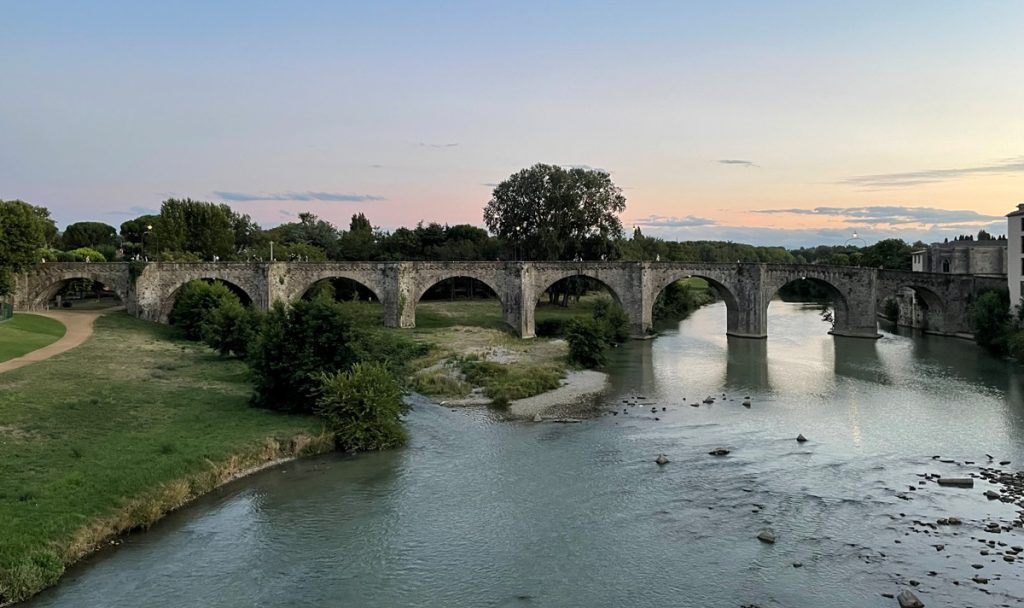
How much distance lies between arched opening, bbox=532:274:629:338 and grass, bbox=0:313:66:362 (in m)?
36.5

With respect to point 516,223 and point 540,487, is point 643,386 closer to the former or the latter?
point 540,487

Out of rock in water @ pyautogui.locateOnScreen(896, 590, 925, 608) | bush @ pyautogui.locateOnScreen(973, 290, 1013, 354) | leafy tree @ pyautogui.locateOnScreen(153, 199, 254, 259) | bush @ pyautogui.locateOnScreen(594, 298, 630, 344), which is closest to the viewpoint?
rock in water @ pyautogui.locateOnScreen(896, 590, 925, 608)

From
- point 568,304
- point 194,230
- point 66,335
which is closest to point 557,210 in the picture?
point 568,304

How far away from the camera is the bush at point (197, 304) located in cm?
5243

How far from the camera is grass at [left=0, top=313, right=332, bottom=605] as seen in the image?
18.8 metres

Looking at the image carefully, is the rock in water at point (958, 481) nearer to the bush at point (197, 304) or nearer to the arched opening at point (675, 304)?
the arched opening at point (675, 304)

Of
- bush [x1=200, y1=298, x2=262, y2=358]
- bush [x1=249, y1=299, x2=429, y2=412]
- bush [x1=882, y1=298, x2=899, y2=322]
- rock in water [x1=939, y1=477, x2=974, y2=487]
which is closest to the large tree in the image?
bush [x1=882, y1=298, x2=899, y2=322]

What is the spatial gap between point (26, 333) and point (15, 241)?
37.9ft

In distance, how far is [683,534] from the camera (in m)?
20.9

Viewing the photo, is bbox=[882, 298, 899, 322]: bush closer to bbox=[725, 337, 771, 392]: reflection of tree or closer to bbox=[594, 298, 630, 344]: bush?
bbox=[725, 337, 771, 392]: reflection of tree

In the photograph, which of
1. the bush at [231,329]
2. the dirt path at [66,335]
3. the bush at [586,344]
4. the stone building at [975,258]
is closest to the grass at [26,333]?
the dirt path at [66,335]

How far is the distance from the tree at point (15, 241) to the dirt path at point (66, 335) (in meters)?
4.05

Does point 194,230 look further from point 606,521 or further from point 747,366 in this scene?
point 606,521

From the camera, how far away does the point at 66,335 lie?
46.1m
